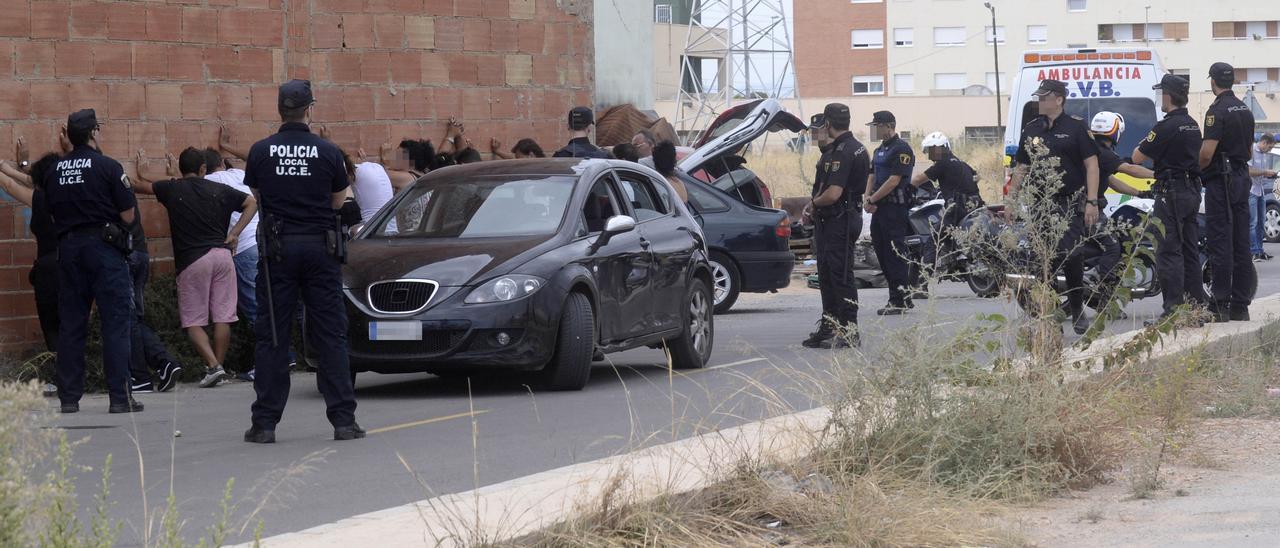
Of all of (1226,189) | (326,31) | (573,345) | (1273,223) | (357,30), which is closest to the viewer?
(573,345)

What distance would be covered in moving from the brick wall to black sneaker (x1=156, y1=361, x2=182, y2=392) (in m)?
1.11

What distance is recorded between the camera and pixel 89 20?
1189 centimetres

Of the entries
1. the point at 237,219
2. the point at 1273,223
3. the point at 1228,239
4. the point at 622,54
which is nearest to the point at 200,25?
the point at 237,219

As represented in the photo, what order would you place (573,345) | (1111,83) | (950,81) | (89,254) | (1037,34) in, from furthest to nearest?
(950,81) < (1037,34) < (1111,83) < (573,345) < (89,254)

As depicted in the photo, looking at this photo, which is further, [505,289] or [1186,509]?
[505,289]

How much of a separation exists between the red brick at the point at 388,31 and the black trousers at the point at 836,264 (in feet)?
14.6

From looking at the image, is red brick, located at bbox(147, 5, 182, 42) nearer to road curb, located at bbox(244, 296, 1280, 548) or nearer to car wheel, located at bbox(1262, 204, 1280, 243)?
road curb, located at bbox(244, 296, 1280, 548)

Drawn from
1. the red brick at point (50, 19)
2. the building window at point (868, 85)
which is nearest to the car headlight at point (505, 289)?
the red brick at point (50, 19)

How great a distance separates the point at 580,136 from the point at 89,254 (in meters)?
6.38

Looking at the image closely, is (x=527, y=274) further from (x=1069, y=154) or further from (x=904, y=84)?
(x=904, y=84)

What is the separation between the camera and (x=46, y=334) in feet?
36.2

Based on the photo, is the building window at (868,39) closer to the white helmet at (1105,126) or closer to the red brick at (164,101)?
the white helmet at (1105,126)

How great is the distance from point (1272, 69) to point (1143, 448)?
7743 centimetres

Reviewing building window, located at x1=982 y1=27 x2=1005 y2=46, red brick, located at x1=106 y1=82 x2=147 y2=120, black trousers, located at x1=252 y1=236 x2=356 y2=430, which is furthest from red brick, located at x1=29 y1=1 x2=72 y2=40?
building window, located at x1=982 y1=27 x2=1005 y2=46
